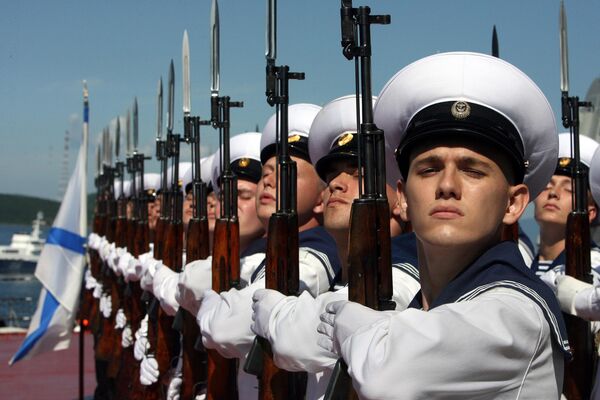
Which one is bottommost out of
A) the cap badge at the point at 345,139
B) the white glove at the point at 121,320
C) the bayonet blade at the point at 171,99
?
the white glove at the point at 121,320

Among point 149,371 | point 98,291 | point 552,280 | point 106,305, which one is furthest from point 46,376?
point 552,280

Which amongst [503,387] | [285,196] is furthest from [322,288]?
[503,387]

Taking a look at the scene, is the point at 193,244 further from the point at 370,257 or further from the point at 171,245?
the point at 370,257

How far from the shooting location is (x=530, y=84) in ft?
9.03

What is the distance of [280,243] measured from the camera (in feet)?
12.9

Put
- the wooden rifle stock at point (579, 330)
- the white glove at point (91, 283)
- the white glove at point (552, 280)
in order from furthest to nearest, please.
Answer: the white glove at point (91, 283), the white glove at point (552, 280), the wooden rifle stock at point (579, 330)

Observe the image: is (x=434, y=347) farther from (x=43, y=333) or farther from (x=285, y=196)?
(x=43, y=333)

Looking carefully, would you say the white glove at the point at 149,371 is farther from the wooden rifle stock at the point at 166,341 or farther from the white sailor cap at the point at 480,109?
the white sailor cap at the point at 480,109

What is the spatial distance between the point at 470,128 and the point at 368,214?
368 millimetres

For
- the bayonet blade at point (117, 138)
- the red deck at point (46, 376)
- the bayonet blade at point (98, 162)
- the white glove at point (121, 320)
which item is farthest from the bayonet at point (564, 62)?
the bayonet blade at point (98, 162)

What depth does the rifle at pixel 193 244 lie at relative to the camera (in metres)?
5.74

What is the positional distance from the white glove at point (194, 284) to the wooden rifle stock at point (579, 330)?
1.65m

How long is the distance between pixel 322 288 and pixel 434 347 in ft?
6.87

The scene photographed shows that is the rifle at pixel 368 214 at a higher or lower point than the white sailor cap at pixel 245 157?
lower
